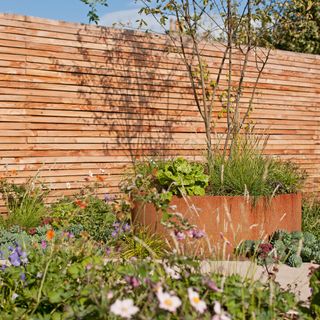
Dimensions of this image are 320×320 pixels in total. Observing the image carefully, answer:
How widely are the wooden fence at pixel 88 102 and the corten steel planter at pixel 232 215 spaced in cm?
134

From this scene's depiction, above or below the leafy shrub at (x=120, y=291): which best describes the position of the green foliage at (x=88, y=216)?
below

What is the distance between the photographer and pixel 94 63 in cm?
651

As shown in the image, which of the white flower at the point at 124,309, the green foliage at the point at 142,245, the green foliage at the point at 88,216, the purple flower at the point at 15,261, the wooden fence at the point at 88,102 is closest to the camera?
the white flower at the point at 124,309

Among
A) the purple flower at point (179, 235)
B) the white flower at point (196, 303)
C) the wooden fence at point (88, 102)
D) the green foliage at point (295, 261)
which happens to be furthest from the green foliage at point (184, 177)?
the white flower at point (196, 303)

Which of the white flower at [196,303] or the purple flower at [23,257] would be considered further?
the purple flower at [23,257]

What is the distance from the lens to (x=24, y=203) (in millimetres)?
5781

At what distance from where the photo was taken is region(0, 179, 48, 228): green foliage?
547 cm

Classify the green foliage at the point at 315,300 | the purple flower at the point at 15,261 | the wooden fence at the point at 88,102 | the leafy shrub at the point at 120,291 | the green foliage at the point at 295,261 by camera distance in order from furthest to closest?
the wooden fence at the point at 88,102 → the green foliage at the point at 295,261 → the purple flower at the point at 15,261 → the green foliage at the point at 315,300 → the leafy shrub at the point at 120,291

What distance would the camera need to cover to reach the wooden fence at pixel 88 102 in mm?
5949

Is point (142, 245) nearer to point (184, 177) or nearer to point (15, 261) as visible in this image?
point (184, 177)

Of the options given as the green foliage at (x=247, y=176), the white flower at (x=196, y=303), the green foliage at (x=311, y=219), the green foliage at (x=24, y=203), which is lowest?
the green foliage at (x=311, y=219)

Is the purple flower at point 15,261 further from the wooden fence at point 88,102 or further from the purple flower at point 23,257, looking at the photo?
the wooden fence at point 88,102

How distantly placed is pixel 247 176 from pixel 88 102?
2160 mm

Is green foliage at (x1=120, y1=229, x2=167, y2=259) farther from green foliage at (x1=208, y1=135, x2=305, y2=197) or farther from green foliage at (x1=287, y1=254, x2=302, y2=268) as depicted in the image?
green foliage at (x1=287, y1=254, x2=302, y2=268)
